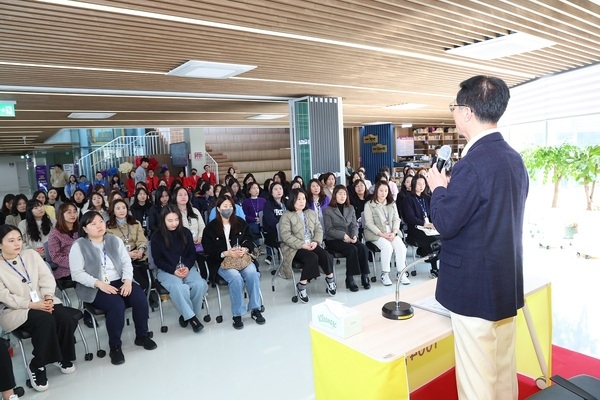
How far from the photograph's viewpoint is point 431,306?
2.38 meters

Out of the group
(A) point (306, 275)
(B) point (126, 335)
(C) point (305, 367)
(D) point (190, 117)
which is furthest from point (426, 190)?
(D) point (190, 117)

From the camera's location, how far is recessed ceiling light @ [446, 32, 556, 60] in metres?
4.79

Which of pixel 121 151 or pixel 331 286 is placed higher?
pixel 121 151

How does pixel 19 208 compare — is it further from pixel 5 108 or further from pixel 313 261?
pixel 313 261

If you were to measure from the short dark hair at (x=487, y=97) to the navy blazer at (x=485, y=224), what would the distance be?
0.09 m

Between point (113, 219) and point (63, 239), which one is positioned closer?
point (63, 239)

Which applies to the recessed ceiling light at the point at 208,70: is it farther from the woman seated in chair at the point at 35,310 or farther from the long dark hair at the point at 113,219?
the woman seated in chair at the point at 35,310

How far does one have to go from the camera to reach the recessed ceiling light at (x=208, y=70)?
17.1 ft

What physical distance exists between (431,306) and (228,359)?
2050mm

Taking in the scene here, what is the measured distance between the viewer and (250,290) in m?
4.48

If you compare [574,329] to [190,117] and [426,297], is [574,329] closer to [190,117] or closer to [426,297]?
[426,297]

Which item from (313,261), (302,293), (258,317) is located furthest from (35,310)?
(313,261)

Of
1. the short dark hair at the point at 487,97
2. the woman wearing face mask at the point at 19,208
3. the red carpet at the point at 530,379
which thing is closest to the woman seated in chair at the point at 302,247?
the red carpet at the point at 530,379

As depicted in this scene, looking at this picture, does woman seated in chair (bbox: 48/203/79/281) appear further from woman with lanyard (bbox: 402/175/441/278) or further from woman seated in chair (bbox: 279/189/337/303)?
woman with lanyard (bbox: 402/175/441/278)
